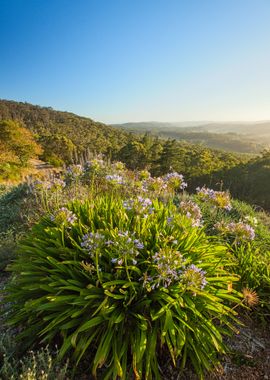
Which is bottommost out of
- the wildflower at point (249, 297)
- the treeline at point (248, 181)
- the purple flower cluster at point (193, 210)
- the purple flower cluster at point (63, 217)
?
the treeline at point (248, 181)

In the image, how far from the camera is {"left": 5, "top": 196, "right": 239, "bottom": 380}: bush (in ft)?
7.21

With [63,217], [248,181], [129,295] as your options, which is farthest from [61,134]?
[129,295]

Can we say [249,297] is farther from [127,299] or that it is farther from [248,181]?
[248,181]

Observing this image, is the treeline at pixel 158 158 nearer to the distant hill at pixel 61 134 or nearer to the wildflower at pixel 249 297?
the distant hill at pixel 61 134

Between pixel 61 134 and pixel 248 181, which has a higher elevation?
pixel 61 134

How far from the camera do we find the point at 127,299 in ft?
8.17

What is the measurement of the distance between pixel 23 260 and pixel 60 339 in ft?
3.19

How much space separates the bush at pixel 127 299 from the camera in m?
2.20

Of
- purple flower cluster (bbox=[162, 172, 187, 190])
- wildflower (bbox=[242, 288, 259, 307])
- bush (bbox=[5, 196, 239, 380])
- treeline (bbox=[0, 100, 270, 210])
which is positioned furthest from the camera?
treeline (bbox=[0, 100, 270, 210])

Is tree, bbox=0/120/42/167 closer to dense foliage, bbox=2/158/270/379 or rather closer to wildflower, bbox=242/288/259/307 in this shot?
dense foliage, bbox=2/158/270/379

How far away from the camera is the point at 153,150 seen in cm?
4628

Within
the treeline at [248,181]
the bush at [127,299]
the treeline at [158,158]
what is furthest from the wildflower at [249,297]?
the treeline at [248,181]

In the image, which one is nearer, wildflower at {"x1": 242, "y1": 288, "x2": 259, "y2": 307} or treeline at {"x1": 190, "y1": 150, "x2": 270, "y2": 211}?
wildflower at {"x1": 242, "y1": 288, "x2": 259, "y2": 307}

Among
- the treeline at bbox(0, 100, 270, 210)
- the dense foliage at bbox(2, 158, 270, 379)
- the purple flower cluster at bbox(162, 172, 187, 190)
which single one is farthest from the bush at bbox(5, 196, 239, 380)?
the treeline at bbox(0, 100, 270, 210)
